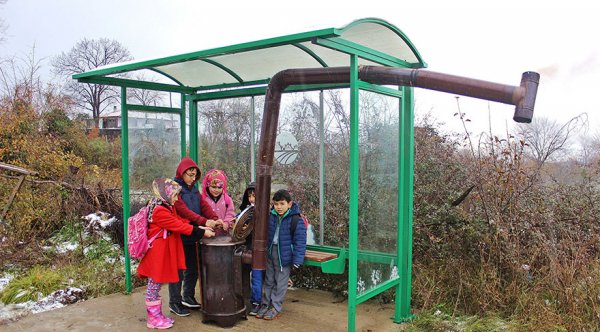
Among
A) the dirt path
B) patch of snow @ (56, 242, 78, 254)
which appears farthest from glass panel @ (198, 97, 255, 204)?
patch of snow @ (56, 242, 78, 254)

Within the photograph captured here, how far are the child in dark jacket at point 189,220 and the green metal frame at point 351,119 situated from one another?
101 centimetres

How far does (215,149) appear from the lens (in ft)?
21.6

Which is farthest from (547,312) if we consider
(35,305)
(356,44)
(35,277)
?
(35,277)

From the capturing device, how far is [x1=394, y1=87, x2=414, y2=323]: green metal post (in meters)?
4.68

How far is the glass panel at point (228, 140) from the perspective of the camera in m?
6.38

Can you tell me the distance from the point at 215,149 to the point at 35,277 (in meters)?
2.64

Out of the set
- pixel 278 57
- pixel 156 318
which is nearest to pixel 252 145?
pixel 278 57

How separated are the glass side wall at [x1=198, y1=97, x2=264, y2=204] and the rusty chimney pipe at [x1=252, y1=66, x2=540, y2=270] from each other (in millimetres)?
1438

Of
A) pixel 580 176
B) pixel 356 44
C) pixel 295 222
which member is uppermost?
pixel 356 44

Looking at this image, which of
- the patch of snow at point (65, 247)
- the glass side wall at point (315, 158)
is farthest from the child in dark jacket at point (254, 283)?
the patch of snow at point (65, 247)

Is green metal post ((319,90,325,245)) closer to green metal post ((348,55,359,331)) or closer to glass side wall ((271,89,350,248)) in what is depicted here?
glass side wall ((271,89,350,248))

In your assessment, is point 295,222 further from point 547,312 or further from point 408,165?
point 547,312

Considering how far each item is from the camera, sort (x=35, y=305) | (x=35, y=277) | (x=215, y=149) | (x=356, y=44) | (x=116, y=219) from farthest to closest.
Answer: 1. (x=116, y=219)
2. (x=215, y=149)
3. (x=35, y=277)
4. (x=35, y=305)
5. (x=356, y=44)

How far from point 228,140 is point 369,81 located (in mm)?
2853
